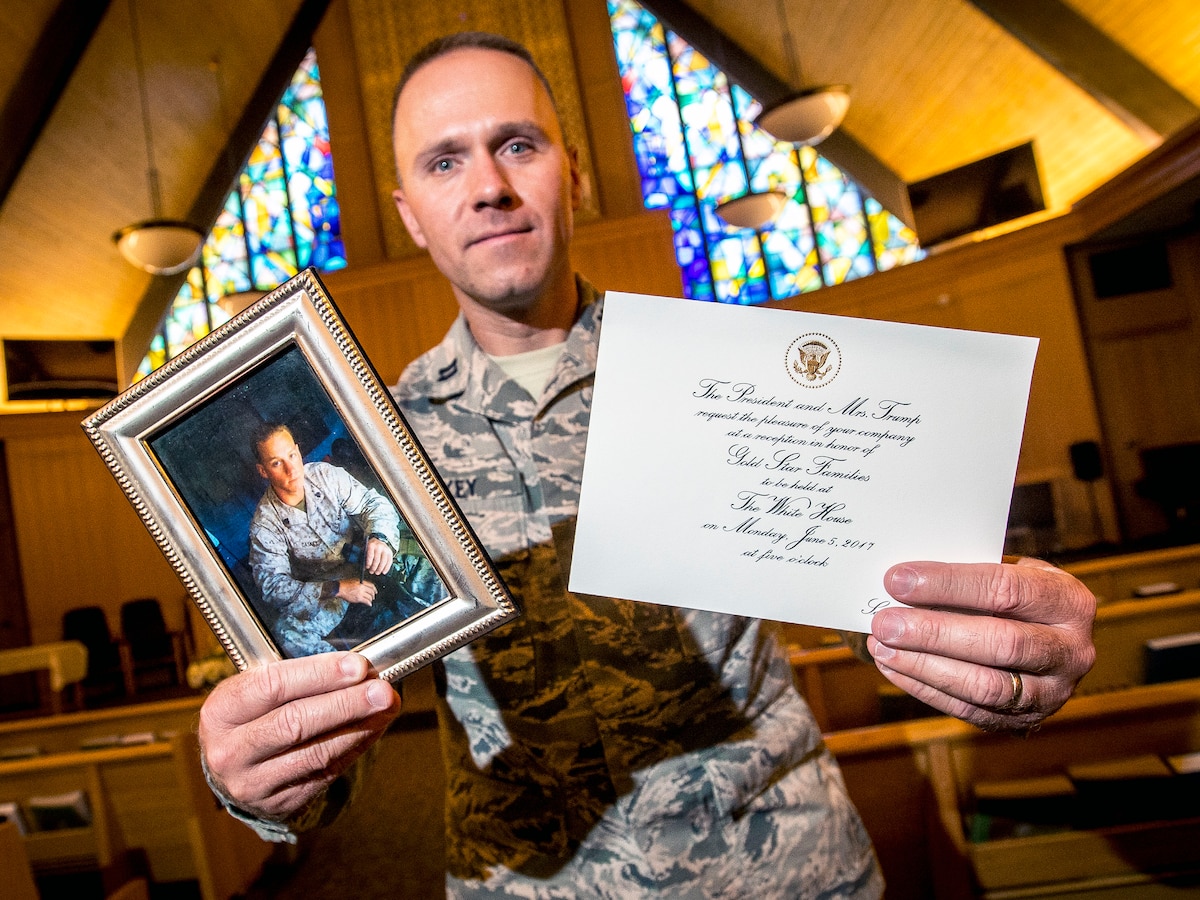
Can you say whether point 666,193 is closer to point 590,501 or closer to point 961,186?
point 961,186

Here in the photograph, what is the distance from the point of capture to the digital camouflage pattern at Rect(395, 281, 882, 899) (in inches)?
43.8

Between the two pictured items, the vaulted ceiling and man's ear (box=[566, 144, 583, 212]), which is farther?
the vaulted ceiling

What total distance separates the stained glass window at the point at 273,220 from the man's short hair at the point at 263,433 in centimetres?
1027

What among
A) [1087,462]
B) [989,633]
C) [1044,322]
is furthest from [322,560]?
[1044,322]

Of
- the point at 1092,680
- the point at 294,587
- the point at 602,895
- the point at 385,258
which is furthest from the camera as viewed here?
the point at 385,258

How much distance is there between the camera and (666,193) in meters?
9.92

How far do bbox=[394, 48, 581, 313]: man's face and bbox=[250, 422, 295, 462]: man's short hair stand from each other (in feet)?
1.36

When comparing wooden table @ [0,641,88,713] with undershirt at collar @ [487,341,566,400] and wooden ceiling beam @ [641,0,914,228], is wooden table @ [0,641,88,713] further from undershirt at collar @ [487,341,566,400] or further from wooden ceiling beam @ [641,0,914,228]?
wooden ceiling beam @ [641,0,914,228]

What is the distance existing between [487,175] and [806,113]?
603 centimetres

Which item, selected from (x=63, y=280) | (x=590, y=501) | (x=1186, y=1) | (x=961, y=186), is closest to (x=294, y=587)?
(x=590, y=501)

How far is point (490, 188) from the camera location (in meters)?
1.08

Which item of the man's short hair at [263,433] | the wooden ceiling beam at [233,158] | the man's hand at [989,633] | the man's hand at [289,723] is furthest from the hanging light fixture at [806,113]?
the wooden ceiling beam at [233,158]

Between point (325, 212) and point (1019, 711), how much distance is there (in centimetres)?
1099

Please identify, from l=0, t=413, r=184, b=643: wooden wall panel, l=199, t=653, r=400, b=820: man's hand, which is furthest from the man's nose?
l=0, t=413, r=184, b=643: wooden wall panel
